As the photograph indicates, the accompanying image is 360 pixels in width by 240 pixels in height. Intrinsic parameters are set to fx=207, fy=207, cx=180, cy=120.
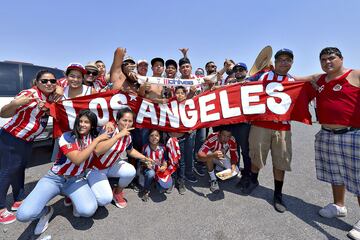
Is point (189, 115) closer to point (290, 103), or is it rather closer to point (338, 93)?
point (290, 103)

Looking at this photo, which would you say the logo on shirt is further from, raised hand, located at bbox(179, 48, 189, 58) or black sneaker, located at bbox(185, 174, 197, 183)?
raised hand, located at bbox(179, 48, 189, 58)

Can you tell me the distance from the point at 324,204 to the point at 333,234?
78cm

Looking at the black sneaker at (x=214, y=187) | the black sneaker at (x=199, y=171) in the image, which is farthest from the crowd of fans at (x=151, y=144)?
the black sneaker at (x=199, y=171)

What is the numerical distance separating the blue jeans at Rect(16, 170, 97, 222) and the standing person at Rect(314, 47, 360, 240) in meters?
3.11

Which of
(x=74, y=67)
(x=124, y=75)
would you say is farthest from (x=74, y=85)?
(x=124, y=75)

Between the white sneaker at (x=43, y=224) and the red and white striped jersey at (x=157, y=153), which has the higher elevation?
the red and white striped jersey at (x=157, y=153)

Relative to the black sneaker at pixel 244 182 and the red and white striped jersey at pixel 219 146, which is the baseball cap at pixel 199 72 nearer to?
the red and white striped jersey at pixel 219 146

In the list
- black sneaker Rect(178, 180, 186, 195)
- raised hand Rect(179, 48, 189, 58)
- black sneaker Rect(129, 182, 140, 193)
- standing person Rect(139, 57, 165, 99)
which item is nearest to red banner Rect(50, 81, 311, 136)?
standing person Rect(139, 57, 165, 99)

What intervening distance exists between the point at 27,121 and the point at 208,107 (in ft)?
8.58

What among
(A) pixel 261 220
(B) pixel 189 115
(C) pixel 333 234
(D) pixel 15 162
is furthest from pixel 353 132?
(D) pixel 15 162

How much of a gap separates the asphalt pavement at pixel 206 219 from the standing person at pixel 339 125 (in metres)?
0.34

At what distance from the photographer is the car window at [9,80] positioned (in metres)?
4.07

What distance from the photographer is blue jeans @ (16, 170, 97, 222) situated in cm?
231

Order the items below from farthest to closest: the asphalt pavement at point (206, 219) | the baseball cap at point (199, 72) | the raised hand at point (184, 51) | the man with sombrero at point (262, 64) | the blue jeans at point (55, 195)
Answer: the baseball cap at point (199, 72) → the raised hand at point (184, 51) → the man with sombrero at point (262, 64) → the asphalt pavement at point (206, 219) → the blue jeans at point (55, 195)
